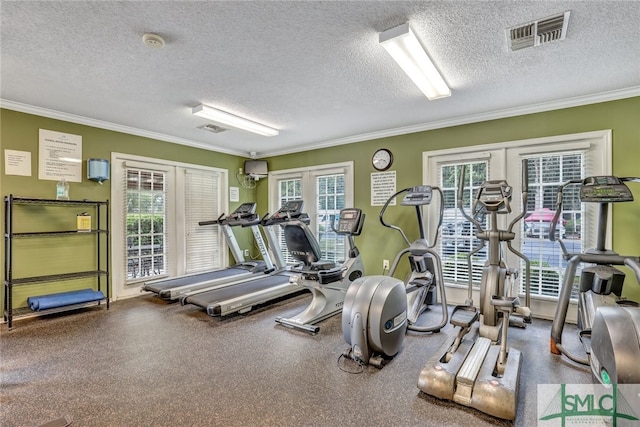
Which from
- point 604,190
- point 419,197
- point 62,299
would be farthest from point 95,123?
point 604,190

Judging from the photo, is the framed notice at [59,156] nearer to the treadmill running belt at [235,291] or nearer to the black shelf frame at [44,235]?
the black shelf frame at [44,235]

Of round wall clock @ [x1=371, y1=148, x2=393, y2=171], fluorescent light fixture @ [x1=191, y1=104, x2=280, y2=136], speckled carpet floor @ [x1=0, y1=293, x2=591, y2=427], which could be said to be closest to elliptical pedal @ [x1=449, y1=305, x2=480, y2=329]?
speckled carpet floor @ [x1=0, y1=293, x2=591, y2=427]

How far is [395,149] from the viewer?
14.9 feet

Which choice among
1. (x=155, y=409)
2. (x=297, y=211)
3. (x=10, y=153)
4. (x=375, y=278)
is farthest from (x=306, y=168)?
(x=155, y=409)

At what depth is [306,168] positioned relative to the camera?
18.1ft

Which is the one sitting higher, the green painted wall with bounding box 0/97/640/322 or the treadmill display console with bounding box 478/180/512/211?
the green painted wall with bounding box 0/97/640/322

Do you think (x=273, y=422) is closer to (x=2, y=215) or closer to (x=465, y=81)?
(x=465, y=81)

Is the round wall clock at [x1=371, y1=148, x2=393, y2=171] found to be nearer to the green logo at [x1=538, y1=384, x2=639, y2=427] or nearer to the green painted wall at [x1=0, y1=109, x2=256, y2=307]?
the green logo at [x1=538, y1=384, x2=639, y2=427]

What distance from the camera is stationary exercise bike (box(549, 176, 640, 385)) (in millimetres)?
1606

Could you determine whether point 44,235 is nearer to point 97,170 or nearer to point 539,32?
point 97,170

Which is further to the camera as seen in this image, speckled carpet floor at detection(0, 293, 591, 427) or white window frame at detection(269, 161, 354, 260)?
white window frame at detection(269, 161, 354, 260)

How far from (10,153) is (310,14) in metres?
3.83

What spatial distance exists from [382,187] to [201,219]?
3.21 m

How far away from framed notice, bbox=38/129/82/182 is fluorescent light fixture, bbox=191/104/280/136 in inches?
68.1
